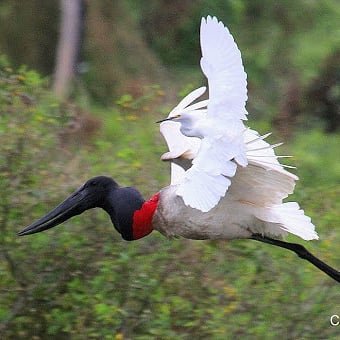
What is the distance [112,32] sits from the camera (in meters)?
14.5

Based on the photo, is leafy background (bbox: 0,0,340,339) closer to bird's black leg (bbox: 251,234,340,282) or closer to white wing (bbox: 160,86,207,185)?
bird's black leg (bbox: 251,234,340,282)

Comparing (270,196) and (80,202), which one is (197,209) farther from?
(80,202)

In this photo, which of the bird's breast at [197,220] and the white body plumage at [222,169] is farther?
the bird's breast at [197,220]

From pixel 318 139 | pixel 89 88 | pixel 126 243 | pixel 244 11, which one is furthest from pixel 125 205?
pixel 244 11

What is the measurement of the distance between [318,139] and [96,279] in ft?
17.5

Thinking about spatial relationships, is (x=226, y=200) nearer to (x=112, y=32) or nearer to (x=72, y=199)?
(x=72, y=199)

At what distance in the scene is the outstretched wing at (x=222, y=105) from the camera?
21.0ft

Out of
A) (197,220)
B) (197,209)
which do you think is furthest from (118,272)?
(197,209)

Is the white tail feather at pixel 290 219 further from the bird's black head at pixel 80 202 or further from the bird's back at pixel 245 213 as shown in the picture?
the bird's black head at pixel 80 202

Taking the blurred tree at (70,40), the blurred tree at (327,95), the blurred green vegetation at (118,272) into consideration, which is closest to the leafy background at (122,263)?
the blurred green vegetation at (118,272)

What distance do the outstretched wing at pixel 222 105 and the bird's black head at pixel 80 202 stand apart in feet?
4.18

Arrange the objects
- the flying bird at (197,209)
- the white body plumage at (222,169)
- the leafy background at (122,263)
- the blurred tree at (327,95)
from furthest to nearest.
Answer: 1. the blurred tree at (327,95)
2. the leafy background at (122,263)
3. the flying bird at (197,209)
4. the white body plumage at (222,169)

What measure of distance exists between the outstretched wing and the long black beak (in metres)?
1.27

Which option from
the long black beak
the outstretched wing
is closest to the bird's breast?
the long black beak
